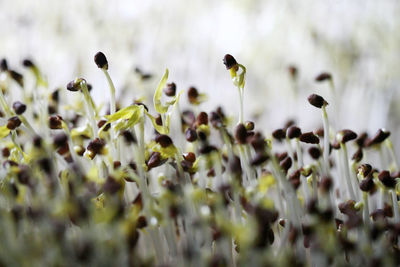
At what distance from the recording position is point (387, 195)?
905mm

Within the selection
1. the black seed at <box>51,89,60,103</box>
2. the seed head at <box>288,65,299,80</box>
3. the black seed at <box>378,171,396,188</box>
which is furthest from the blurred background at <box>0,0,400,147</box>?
the black seed at <box>378,171,396,188</box>

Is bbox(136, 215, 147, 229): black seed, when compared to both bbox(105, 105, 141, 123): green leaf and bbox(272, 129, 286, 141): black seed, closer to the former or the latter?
bbox(105, 105, 141, 123): green leaf

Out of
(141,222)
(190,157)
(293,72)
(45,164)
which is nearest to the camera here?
(45,164)

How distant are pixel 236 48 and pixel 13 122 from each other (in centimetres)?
87

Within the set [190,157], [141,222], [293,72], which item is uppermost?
[293,72]

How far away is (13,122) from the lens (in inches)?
29.6

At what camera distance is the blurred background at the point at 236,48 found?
4.46 ft

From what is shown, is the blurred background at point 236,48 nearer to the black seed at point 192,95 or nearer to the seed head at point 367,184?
the black seed at point 192,95

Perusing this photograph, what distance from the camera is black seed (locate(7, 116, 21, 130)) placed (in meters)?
0.75

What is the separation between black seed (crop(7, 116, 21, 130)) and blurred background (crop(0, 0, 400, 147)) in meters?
0.59

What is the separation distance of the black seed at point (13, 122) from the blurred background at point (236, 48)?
0.59m

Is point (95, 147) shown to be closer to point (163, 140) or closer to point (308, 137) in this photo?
point (163, 140)

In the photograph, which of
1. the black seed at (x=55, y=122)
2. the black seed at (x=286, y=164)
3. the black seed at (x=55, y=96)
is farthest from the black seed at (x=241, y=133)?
the black seed at (x=55, y=96)

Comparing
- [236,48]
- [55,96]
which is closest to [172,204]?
[55,96]
